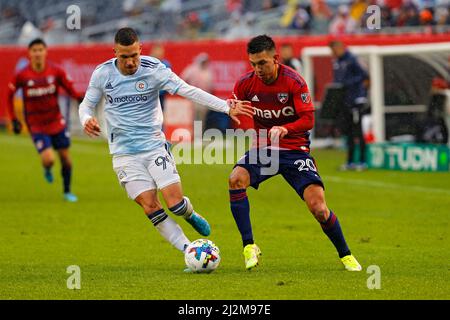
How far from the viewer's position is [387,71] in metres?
23.5

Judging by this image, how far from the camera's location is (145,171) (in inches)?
394

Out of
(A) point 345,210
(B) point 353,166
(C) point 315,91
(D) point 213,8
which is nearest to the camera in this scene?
(A) point 345,210

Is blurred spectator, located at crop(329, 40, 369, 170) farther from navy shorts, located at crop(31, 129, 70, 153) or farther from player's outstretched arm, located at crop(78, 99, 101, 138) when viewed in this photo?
player's outstretched arm, located at crop(78, 99, 101, 138)

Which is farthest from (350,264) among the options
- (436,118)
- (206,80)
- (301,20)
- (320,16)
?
(320,16)

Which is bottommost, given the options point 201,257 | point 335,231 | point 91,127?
point 201,257

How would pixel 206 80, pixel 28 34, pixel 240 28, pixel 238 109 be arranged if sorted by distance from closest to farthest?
pixel 238 109, pixel 206 80, pixel 240 28, pixel 28 34

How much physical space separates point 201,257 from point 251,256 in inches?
18.6

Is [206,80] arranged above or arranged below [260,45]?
below

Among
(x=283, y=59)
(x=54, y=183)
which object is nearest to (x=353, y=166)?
(x=283, y=59)

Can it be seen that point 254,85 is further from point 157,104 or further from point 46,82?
point 46,82

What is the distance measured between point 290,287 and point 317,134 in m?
15.7

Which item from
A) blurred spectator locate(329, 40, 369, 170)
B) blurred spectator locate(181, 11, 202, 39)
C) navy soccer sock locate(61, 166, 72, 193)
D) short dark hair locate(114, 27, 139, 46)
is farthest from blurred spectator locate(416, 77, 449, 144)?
short dark hair locate(114, 27, 139, 46)

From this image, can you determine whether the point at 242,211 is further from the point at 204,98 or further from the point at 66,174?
the point at 66,174
